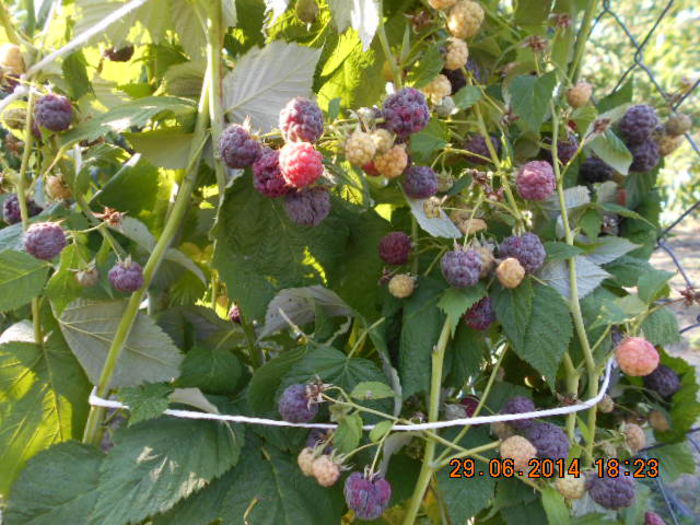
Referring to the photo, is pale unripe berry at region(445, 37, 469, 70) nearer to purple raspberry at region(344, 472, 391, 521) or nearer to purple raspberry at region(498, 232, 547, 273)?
purple raspberry at region(498, 232, 547, 273)

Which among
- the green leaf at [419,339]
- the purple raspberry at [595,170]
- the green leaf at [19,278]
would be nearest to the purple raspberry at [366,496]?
the green leaf at [419,339]

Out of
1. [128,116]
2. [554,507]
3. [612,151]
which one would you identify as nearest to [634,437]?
[554,507]

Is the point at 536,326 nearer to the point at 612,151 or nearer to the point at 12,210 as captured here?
the point at 612,151

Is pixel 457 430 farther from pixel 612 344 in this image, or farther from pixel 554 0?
pixel 554 0

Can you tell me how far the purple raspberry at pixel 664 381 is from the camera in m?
0.84

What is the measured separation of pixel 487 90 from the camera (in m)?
0.87

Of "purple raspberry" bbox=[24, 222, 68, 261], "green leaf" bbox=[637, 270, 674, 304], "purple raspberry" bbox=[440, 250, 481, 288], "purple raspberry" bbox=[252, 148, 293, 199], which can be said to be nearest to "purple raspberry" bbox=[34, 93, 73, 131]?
"purple raspberry" bbox=[24, 222, 68, 261]

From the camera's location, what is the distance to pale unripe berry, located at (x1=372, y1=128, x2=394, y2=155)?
2.05 ft

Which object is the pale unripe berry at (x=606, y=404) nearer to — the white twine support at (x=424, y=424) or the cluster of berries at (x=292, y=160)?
the white twine support at (x=424, y=424)

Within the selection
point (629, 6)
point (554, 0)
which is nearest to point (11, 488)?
point (554, 0)

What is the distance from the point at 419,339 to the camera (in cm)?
72

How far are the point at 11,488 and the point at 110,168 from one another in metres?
0.54

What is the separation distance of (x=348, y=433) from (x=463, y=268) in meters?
0.21

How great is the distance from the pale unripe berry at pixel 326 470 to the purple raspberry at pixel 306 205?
24 cm
